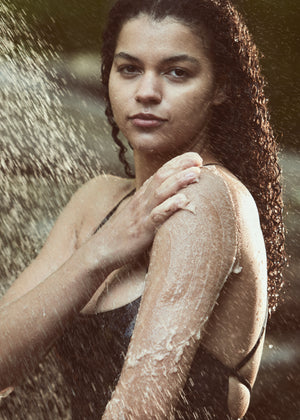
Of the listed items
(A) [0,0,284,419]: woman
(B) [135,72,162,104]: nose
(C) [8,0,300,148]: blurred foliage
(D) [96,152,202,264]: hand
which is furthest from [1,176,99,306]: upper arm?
(C) [8,0,300,148]: blurred foliage

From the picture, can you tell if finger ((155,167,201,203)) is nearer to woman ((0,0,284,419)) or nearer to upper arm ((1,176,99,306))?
woman ((0,0,284,419))

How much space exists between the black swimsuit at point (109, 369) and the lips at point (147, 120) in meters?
0.33

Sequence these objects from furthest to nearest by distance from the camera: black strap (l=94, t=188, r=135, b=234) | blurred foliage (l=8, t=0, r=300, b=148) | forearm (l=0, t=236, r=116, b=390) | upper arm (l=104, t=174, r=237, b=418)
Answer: blurred foliage (l=8, t=0, r=300, b=148), black strap (l=94, t=188, r=135, b=234), forearm (l=0, t=236, r=116, b=390), upper arm (l=104, t=174, r=237, b=418)

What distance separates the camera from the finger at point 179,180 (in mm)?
1099

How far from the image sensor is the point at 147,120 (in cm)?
125

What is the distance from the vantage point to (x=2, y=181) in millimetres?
2525

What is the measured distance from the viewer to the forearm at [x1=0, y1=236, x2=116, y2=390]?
123 cm

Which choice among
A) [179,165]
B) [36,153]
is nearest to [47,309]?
[179,165]

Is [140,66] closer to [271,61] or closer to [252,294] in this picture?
[252,294]

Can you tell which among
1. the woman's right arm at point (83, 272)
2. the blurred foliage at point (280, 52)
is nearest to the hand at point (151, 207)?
the woman's right arm at point (83, 272)

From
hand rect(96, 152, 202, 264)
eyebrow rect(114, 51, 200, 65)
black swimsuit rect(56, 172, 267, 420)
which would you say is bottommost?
black swimsuit rect(56, 172, 267, 420)

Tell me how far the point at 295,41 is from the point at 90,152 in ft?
2.84

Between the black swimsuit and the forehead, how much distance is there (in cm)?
47

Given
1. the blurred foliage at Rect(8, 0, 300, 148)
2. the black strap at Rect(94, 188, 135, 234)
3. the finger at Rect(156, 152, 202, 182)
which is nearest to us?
the finger at Rect(156, 152, 202, 182)
